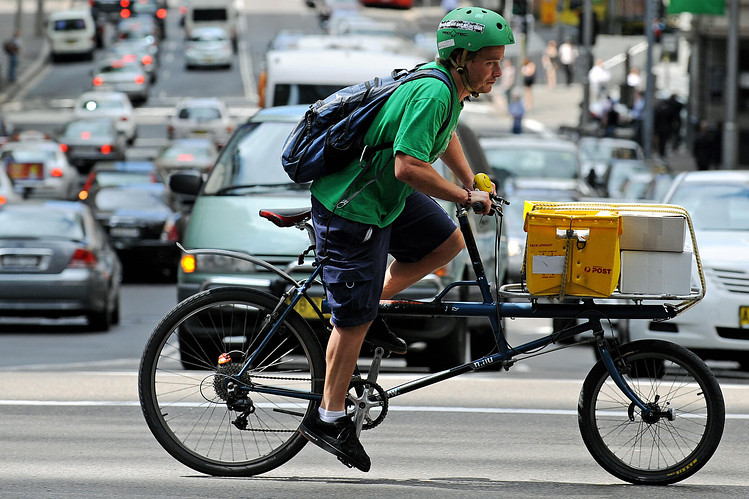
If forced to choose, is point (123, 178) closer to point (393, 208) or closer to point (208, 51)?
point (393, 208)

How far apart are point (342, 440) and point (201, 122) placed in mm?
41332

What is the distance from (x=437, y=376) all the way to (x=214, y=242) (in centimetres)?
464

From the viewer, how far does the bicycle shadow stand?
6.19 metres

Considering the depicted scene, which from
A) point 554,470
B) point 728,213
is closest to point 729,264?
point 728,213

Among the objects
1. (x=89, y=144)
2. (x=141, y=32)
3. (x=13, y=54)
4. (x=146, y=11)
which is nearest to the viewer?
(x=89, y=144)

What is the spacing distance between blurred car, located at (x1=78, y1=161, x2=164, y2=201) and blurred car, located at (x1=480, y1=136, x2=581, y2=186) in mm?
6717

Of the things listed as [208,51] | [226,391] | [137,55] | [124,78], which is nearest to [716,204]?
[226,391]

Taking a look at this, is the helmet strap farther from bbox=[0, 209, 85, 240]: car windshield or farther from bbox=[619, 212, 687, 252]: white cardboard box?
bbox=[0, 209, 85, 240]: car windshield

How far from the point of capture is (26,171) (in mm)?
32719

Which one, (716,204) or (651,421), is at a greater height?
(651,421)

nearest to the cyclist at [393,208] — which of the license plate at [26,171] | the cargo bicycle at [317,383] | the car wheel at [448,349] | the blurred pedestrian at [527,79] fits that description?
the cargo bicycle at [317,383]

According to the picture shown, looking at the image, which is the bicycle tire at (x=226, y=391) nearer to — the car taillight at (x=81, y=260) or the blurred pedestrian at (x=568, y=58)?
the car taillight at (x=81, y=260)

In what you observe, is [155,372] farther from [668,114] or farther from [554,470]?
[668,114]

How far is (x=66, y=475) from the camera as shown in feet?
21.5
